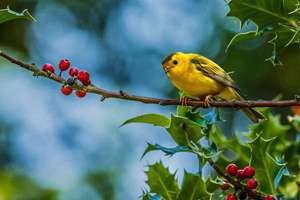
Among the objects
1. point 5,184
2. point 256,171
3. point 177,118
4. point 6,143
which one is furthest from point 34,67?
point 6,143

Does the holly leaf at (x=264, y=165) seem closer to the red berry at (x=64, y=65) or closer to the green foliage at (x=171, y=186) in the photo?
the green foliage at (x=171, y=186)

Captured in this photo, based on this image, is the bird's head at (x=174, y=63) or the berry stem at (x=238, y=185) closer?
the berry stem at (x=238, y=185)

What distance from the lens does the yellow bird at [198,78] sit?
300cm

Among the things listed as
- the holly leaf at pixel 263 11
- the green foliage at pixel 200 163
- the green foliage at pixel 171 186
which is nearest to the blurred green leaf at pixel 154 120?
the green foliage at pixel 200 163

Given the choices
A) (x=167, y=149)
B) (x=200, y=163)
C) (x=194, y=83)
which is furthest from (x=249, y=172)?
(x=194, y=83)

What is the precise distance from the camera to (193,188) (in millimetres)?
2078

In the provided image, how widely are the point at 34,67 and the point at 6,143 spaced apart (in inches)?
278

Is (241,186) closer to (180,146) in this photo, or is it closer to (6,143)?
(180,146)

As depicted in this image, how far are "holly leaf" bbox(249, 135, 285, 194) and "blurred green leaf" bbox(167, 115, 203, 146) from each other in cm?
20

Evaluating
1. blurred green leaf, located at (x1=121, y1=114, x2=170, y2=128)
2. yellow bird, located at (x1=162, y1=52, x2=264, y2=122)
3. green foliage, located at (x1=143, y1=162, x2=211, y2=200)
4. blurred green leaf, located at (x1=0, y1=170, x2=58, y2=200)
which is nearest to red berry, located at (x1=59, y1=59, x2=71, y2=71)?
blurred green leaf, located at (x1=121, y1=114, x2=170, y2=128)

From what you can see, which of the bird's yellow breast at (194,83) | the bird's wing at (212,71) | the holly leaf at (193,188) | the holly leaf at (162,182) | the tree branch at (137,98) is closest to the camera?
Answer: the tree branch at (137,98)

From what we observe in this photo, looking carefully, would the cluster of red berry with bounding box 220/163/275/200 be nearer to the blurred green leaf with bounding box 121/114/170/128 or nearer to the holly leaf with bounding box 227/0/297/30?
the blurred green leaf with bounding box 121/114/170/128

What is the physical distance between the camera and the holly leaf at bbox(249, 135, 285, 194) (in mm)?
2270

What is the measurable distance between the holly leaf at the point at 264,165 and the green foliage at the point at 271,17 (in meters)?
0.28
